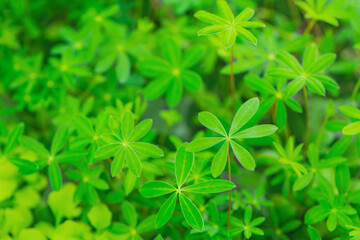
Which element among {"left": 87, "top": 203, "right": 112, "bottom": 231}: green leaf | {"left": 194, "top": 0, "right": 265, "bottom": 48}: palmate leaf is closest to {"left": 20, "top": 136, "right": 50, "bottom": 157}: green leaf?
{"left": 87, "top": 203, "right": 112, "bottom": 231}: green leaf

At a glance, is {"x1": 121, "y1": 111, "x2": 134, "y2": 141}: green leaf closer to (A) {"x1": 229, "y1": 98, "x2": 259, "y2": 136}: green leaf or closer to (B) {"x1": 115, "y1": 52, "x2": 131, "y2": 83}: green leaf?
(A) {"x1": 229, "y1": 98, "x2": 259, "y2": 136}: green leaf

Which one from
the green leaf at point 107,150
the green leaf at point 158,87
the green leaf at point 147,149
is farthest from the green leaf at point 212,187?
the green leaf at point 158,87

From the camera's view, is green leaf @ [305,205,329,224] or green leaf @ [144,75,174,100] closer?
green leaf @ [305,205,329,224]

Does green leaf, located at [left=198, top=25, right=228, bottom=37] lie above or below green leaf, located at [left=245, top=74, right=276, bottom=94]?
above

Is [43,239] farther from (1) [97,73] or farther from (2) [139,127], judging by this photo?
(1) [97,73]

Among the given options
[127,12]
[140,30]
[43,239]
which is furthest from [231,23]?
[127,12]

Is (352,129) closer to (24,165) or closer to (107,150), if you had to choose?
(107,150)
